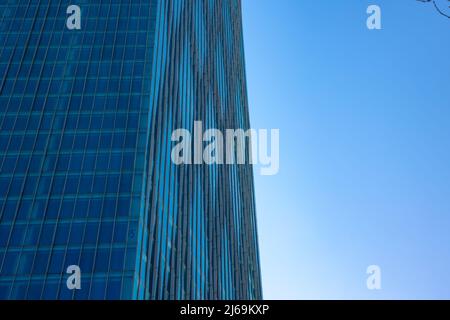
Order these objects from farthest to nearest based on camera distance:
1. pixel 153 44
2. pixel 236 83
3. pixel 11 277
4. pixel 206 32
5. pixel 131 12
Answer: pixel 236 83, pixel 206 32, pixel 131 12, pixel 153 44, pixel 11 277

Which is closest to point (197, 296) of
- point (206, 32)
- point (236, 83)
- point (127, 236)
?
point (127, 236)

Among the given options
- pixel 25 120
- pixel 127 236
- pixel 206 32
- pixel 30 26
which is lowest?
pixel 127 236

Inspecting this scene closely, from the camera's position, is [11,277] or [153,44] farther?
[153,44]

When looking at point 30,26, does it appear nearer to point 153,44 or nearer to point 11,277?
point 153,44

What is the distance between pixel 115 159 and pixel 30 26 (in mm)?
29690

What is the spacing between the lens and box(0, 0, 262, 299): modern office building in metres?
48.8

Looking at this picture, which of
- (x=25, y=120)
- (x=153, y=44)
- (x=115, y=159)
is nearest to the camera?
(x=115, y=159)

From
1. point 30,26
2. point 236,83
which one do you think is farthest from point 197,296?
point 236,83

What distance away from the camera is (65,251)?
161 ft

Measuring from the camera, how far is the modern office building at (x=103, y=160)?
48750 mm

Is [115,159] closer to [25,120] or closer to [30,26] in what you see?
[25,120]

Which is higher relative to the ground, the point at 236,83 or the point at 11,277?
the point at 236,83

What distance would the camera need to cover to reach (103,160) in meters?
56.2

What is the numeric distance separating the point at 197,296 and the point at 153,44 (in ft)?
113
